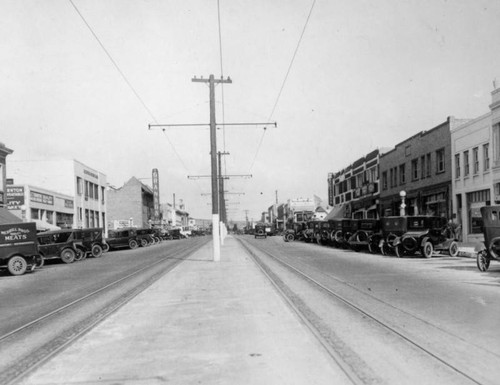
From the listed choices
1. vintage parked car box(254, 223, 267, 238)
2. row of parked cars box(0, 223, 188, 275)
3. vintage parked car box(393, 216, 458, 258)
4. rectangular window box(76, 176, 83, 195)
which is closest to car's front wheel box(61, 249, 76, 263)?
row of parked cars box(0, 223, 188, 275)

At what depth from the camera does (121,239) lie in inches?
1745

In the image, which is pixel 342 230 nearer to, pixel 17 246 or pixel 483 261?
pixel 483 261

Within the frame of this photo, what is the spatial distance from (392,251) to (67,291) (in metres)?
16.7

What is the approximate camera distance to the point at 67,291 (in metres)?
14.0

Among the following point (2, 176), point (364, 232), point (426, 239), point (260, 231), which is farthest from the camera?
point (260, 231)

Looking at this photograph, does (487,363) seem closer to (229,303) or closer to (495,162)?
(229,303)

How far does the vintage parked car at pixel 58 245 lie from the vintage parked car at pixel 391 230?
15.4 m

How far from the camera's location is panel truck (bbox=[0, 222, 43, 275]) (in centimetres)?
2064

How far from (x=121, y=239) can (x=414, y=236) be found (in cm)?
2711

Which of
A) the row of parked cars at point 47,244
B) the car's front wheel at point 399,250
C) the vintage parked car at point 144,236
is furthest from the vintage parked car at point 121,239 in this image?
the car's front wheel at point 399,250

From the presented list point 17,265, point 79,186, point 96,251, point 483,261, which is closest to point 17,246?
point 17,265

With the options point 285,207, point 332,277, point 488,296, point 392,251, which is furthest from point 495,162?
point 285,207

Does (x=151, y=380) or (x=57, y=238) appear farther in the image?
(x=57, y=238)

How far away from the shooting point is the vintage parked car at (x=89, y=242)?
29734mm
